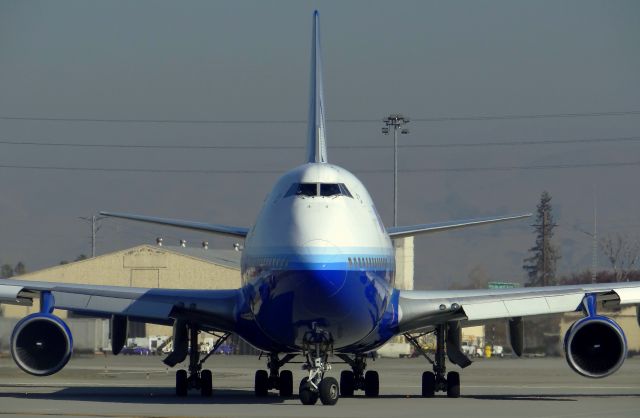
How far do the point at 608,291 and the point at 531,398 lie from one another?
3272 mm

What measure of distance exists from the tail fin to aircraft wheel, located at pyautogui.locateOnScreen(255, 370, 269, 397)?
5646 mm

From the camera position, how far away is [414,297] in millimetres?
32812

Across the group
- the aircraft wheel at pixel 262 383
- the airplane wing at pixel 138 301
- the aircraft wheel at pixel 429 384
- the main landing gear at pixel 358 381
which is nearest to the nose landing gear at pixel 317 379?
the airplane wing at pixel 138 301

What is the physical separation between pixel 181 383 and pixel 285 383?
2.71 meters

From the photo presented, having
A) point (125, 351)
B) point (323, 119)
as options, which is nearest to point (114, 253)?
point (125, 351)

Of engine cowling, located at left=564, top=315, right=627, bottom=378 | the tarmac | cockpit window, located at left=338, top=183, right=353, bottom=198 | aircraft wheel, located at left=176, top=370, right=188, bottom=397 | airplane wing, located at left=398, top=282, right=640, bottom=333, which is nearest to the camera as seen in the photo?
the tarmac

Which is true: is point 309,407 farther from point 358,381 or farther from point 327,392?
point 358,381

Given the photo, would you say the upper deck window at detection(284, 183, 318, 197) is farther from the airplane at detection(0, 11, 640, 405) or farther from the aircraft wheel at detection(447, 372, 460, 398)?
the aircraft wheel at detection(447, 372, 460, 398)

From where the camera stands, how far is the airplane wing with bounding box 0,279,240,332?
31.9 m

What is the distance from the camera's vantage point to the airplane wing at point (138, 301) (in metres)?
31.9

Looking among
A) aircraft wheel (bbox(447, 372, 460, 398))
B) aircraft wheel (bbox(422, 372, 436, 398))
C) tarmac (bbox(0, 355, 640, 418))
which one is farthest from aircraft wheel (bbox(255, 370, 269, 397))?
aircraft wheel (bbox(447, 372, 460, 398))

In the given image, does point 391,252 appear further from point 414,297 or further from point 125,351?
point 125,351

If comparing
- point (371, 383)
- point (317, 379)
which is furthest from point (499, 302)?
point (317, 379)

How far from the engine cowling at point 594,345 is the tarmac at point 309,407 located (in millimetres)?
872
